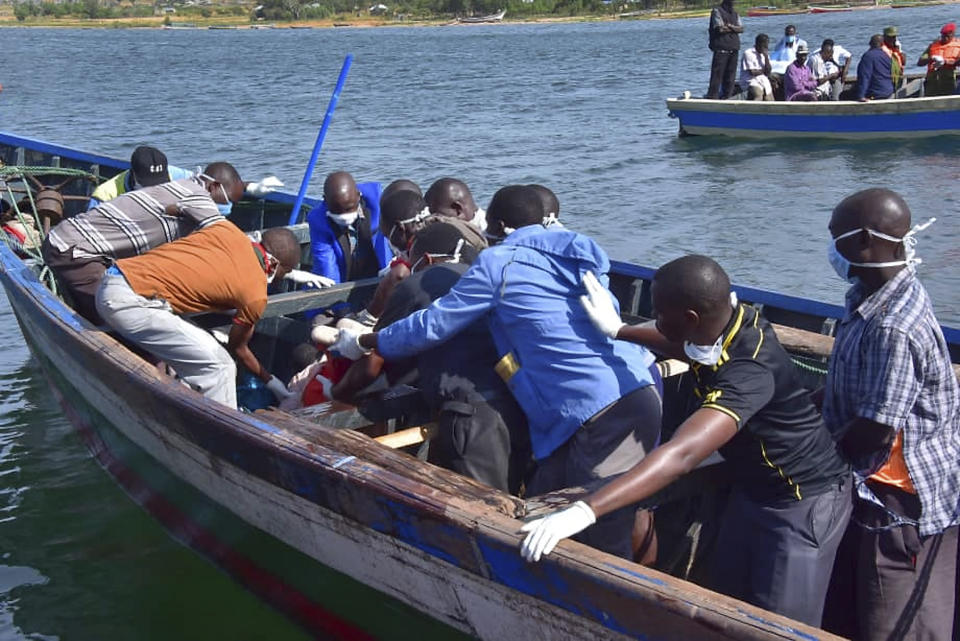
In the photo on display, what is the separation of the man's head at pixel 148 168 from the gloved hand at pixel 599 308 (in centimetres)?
383

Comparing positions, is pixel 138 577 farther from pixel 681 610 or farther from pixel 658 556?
pixel 681 610

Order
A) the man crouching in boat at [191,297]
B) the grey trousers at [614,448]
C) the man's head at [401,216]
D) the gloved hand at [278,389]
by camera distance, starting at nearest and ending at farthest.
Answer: the grey trousers at [614,448]
the man's head at [401,216]
the man crouching in boat at [191,297]
the gloved hand at [278,389]

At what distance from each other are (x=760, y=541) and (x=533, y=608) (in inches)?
30.2

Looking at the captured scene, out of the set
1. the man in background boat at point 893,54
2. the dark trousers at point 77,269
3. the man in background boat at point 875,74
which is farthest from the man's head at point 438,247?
the man in background boat at point 893,54

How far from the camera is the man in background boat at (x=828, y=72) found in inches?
675

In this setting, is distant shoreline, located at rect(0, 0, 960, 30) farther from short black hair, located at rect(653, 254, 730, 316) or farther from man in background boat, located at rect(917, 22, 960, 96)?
short black hair, located at rect(653, 254, 730, 316)

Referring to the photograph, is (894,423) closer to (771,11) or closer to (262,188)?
(262,188)

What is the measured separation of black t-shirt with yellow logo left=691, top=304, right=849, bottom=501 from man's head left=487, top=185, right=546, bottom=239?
1.39 meters

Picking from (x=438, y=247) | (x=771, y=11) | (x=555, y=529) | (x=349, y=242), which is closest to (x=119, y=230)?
(x=349, y=242)

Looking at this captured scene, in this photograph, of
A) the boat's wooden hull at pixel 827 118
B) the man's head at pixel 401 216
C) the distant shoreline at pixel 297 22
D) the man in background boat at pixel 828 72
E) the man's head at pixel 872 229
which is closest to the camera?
the man's head at pixel 872 229

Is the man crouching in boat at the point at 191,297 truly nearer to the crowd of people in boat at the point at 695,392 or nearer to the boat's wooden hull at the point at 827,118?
the crowd of people in boat at the point at 695,392

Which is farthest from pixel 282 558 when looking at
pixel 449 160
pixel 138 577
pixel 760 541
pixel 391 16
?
pixel 391 16

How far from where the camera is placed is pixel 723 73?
18.3 meters

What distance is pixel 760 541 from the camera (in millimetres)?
3346
